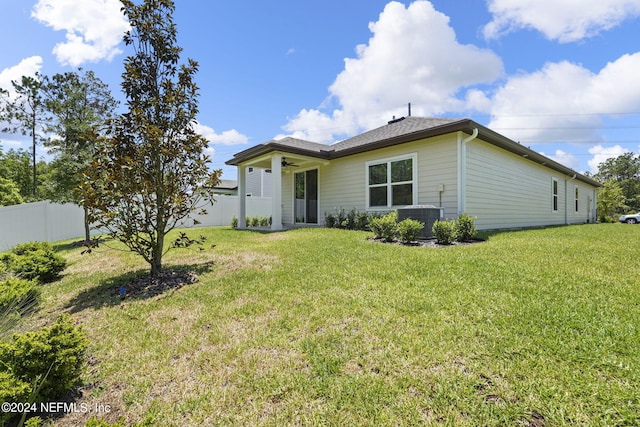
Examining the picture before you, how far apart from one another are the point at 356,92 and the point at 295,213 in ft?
22.5

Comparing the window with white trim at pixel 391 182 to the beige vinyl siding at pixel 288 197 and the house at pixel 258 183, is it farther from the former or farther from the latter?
the house at pixel 258 183

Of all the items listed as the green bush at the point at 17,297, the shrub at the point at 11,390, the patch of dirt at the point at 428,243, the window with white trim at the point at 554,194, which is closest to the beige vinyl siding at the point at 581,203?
the window with white trim at the point at 554,194

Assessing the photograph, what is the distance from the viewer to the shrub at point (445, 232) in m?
6.42

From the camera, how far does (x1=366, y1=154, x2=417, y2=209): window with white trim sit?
8.88 m

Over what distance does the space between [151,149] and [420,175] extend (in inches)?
271

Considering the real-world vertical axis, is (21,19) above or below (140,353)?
above

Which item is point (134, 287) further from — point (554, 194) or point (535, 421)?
point (554, 194)

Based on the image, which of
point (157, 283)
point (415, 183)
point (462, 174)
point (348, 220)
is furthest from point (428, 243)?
point (157, 283)

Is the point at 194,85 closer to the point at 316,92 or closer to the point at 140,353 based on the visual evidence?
the point at 140,353

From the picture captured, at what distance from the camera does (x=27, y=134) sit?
55.5 ft

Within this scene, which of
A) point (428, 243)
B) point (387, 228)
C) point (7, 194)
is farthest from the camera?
point (7, 194)

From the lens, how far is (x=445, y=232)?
641 centimetres

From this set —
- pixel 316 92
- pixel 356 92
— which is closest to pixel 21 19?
pixel 316 92

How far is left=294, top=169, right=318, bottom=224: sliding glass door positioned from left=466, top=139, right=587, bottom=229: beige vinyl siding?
603cm
